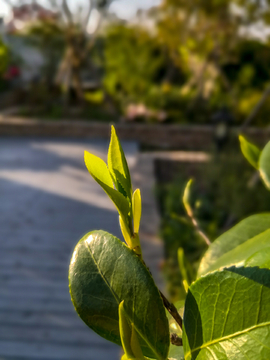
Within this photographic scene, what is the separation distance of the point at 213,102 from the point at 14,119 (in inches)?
166

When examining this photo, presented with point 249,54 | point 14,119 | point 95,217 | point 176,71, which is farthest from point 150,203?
point 176,71

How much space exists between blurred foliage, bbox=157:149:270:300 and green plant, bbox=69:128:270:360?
7.65ft

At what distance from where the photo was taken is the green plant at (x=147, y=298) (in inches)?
6.8

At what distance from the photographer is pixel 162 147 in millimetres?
6980

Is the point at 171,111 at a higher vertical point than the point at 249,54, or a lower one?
lower

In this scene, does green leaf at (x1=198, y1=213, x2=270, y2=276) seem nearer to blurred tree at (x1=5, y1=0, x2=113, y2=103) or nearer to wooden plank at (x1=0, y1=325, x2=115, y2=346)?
wooden plank at (x1=0, y1=325, x2=115, y2=346)

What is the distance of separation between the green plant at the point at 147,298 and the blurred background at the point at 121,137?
28 centimetres

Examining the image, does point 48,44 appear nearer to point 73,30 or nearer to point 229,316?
point 73,30

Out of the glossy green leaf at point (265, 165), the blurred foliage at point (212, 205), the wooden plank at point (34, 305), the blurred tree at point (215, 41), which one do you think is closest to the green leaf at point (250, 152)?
the glossy green leaf at point (265, 165)

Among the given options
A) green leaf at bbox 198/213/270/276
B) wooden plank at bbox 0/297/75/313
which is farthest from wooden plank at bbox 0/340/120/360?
green leaf at bbox 198/213/270/276

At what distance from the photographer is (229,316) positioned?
0.60 ft

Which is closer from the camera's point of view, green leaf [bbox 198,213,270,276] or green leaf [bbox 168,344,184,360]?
green leaf [bbox 168,344,184,360]

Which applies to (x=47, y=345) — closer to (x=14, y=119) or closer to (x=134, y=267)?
(x=134, y=267)

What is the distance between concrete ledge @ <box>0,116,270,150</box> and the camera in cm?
686
